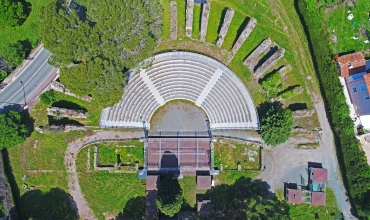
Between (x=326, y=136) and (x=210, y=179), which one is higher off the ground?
(x=326, y=136)

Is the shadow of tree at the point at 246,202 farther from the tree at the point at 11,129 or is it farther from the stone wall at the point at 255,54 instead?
the tree at the point at 11,129

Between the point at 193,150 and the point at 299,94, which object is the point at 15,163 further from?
the point at 299,94

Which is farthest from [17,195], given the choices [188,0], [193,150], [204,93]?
[188,0]

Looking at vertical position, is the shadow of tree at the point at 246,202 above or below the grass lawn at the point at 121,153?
below

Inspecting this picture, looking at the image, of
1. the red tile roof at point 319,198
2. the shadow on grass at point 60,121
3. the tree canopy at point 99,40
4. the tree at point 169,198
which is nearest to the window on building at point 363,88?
the red tile roof at point 319,198

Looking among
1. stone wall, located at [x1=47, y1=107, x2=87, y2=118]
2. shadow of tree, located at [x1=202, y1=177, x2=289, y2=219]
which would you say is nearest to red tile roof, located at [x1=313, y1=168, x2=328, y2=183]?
shadow of tree, located at [x1=202, y1=177, x2=289, y2=219]

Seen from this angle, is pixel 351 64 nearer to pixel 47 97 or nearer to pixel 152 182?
pixel 152 182

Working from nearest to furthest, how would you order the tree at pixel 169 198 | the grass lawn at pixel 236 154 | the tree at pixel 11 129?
the tree at pixel 169 198 < the tree at pixel 11 129 < the grass lawn at pixel 236 154
